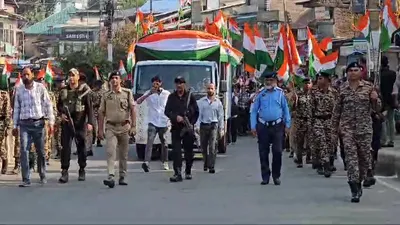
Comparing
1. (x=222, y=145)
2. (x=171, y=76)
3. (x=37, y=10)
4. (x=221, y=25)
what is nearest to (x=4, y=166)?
(x=171, y=76)

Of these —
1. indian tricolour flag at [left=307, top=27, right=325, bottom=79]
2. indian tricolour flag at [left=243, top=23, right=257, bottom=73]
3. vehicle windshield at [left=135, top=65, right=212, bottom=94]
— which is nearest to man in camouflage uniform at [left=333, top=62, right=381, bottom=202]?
vehicle windshield at [left=135, top=65, right=212, bottom=94]

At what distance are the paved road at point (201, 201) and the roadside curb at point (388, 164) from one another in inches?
20.2

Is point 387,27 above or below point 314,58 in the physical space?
above

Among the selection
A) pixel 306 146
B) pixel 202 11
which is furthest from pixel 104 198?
pixel 202 11

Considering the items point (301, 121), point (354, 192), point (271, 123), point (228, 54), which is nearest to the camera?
point (354, 192)

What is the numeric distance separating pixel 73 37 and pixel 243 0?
18.1 metres

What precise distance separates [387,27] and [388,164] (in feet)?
18.9

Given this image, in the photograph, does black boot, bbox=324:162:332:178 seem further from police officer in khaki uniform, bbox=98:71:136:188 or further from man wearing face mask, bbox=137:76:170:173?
police officer in khaki uniform, bbox=98:71:136:188

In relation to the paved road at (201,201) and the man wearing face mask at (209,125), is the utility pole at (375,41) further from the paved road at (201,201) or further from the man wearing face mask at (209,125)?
the paved road at (201,201)

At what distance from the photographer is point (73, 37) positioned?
229 feet

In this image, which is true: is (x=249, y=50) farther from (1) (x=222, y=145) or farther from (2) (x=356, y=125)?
(2) (x=356, y=125)

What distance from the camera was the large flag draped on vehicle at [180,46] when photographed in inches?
843

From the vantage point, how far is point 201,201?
1222 cm

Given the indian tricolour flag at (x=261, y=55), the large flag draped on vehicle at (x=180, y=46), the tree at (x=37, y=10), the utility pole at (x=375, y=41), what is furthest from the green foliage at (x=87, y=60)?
the tree at (x=37, y=10)
